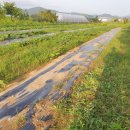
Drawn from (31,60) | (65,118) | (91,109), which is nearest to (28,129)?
(65,118)

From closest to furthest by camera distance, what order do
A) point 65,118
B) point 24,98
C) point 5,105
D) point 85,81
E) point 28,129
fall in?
point 28,129, point 65,118, point 5,105, point 24,98, point 85,81

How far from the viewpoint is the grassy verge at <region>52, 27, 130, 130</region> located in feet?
16.6

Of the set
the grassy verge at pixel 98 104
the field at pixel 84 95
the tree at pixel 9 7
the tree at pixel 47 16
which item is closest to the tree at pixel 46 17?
the tree at pixel 47 16

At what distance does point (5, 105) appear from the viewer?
20.5ft

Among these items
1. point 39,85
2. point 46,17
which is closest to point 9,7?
point 46,17

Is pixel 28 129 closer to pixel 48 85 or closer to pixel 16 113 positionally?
pixel 16 113

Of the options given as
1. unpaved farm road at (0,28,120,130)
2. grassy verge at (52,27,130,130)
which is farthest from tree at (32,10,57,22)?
grassy verge at (52,27,130,130)

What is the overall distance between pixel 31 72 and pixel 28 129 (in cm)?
467

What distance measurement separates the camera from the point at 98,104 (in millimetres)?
6027

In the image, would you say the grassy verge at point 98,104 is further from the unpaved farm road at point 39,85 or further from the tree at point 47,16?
the tree at point 47,16

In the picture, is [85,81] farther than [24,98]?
Yes

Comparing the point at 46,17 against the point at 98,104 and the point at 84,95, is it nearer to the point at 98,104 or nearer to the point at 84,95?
the point at 84,95

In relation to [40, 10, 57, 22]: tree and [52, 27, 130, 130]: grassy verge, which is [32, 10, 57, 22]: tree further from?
[52, 27, 130, 130]: grassy verge

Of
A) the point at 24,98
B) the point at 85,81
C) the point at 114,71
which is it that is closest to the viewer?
the point at 24,98
